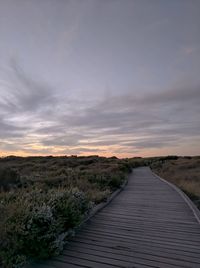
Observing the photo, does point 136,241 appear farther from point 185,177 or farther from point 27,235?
point 185,177

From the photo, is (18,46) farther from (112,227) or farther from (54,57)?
(112,227)

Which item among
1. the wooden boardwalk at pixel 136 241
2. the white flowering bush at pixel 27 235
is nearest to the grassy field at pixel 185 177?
the wooden boardwalk at pixel 136 241

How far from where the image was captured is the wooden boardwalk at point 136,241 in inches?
208

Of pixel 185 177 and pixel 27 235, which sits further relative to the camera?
pixel 185 177

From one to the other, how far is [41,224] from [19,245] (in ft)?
2.31

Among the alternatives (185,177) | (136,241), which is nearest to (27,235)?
(136,241)

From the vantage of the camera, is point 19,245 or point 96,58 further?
point 96,58

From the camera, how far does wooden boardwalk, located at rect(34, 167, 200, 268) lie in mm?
5289

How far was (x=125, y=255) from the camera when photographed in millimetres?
5613

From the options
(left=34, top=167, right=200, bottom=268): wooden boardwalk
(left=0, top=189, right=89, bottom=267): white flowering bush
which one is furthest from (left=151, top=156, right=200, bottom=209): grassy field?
(left=0, top=189, right=89, bottom=267): white flowering bush

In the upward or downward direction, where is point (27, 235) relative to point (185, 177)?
downward

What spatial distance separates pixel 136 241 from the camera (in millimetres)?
6500

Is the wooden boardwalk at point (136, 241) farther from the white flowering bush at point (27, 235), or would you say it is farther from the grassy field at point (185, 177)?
the grassy field at point (185, 177)

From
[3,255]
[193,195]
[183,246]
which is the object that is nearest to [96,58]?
[193,195]
